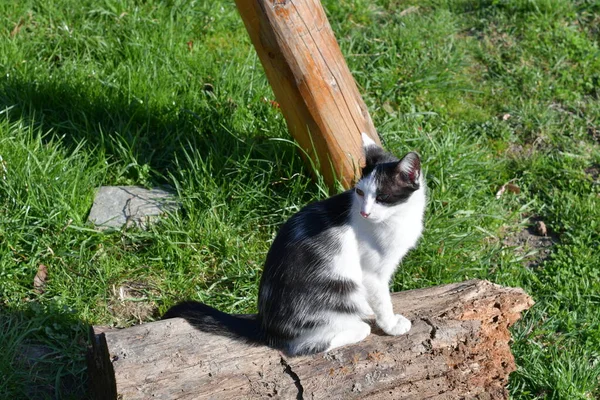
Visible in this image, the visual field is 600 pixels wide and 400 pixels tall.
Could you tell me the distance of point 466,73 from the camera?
213 inches

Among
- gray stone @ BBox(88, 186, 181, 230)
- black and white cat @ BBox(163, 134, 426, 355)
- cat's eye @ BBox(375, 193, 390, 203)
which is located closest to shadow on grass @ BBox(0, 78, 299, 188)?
gray stone @ BBox(88, 186, 181, 230)

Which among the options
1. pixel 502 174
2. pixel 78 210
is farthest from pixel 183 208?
pixel 502 174

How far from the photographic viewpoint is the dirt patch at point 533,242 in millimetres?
4195

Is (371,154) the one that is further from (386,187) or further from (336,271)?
(336,271)

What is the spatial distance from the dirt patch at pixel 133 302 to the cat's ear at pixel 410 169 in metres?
1.59

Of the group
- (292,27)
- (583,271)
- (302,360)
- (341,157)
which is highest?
(292,27)

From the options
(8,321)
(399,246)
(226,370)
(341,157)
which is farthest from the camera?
(341,157)

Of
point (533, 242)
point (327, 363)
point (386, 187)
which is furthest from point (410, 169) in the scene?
point (533, 242)

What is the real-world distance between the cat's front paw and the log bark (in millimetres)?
24

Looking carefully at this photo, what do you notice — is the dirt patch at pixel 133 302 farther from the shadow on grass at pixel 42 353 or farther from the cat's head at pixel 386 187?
the cat's head at pixel 386 187

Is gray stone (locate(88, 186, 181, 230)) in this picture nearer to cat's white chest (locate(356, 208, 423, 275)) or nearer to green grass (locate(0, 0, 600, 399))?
green grass (locate(0, 0, 600, 399))

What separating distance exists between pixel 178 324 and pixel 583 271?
241cm

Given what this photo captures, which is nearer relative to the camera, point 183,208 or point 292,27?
point 292,27

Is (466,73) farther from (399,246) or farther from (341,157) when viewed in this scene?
(399,246)
